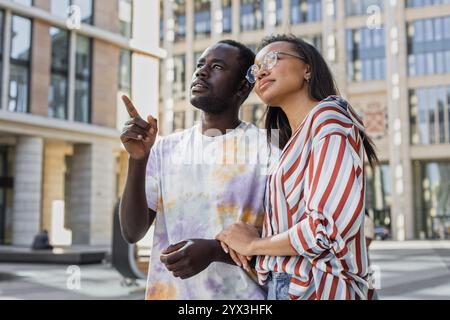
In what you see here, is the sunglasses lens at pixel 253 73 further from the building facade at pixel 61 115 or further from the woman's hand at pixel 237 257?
the building facade at pixel 61 115

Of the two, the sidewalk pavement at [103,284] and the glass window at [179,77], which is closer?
the sidewalk pavement at [103,284]

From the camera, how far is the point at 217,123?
5.45 feet

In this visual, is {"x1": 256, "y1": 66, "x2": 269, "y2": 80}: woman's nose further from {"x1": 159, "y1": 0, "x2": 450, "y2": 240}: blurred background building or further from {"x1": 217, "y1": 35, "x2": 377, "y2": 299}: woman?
{"x1": 159, "y1": 0, "x2": 450, "y2": 240}: blurred background building

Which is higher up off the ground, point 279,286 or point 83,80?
point 83,80

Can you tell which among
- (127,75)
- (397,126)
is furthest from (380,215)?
(127,75)

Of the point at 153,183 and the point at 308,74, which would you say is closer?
the point at 308,74

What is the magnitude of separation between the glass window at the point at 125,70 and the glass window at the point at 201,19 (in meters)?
9.95

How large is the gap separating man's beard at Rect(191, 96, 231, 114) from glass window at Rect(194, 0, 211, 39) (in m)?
35.6

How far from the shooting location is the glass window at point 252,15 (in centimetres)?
3678

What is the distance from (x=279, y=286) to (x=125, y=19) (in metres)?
24.4

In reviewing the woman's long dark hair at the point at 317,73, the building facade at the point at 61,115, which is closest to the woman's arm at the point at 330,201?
the woman's long dark hair at the point at 317,73

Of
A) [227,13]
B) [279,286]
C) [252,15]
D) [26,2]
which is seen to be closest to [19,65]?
[26,2]

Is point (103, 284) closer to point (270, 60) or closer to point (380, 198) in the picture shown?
point (270, 60)

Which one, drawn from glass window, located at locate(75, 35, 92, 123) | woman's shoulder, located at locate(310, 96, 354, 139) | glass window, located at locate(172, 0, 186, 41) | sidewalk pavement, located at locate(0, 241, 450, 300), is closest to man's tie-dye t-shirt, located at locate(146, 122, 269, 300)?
woman's shoulder, located at locate(310, 96, 354, 139)
